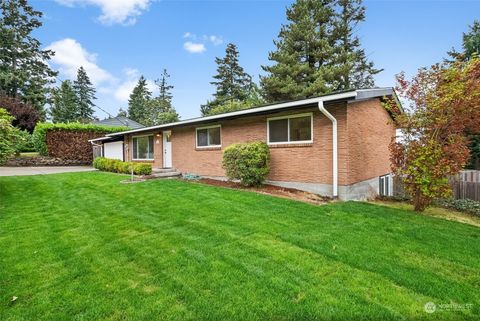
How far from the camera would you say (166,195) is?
7.90 meters

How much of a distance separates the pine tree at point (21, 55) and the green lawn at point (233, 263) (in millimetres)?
35958

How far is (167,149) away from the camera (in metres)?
14.4

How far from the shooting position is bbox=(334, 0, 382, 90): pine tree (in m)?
22.6

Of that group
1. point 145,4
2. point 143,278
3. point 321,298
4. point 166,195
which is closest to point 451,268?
point 321,298

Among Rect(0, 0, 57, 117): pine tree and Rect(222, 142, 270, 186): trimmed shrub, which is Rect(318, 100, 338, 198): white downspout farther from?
Rect(0, 0, 57, 117): pine tree

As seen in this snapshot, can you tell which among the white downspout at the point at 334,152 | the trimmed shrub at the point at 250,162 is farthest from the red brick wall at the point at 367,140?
the trimmed shrub at the point at 250,162

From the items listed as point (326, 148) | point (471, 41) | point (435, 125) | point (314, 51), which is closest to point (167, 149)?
point (326, 148)

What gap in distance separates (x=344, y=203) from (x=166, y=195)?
16.9 feet

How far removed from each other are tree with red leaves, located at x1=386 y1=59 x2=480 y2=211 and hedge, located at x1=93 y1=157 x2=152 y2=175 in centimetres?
1022

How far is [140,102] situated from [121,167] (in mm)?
44751

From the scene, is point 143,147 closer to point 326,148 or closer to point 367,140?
point 326,148

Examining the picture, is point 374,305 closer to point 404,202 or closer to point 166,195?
point 166,195

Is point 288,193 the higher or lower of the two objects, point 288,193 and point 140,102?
the lower

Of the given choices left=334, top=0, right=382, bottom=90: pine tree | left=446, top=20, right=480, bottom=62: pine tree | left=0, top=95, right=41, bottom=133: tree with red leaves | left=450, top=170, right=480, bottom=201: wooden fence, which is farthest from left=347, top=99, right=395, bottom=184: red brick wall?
left=0, top=95, right=41, bottom=133: tree with red leaves
